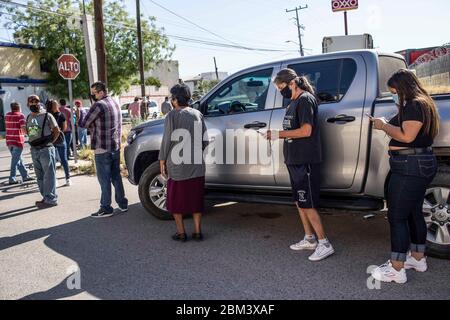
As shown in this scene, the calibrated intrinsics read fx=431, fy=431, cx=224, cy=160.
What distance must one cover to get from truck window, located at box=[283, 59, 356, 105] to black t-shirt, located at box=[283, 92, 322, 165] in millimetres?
584

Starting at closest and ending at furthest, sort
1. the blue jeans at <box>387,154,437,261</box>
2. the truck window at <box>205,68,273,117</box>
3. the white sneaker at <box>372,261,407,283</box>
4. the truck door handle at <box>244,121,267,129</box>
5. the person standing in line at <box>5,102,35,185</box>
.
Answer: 1. the blue jeans at <box>387,154,437,261</box>
2. the white sneaker at <box>372,261,407,283</box>
3. the truck door handle at <box>244,121,267,129</box>
4. the truck window at <box>205,68,273,117</box>
5. the person standing in line at <box>5,102,35,185</box>

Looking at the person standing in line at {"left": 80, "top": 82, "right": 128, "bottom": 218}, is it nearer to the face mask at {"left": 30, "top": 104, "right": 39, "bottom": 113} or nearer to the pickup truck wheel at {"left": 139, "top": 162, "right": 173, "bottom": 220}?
the pickup truck wheel at {"left": 139, "top": 162, "right": 173, "bottom": 220}

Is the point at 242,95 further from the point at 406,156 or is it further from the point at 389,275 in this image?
the point at 389,275

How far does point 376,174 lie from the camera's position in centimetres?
421

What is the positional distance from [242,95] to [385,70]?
5.36 feet

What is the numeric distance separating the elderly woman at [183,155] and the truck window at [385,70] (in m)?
1.93

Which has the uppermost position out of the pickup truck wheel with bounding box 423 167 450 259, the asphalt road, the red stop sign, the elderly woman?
the red stop sign

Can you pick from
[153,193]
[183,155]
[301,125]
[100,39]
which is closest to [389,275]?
[301,125]

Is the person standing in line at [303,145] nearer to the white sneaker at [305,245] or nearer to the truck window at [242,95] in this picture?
the white sneaker at [305,245]

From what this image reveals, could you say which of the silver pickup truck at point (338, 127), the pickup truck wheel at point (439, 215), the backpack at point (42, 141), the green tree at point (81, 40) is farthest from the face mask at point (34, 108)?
the green tree at point (81, 40)

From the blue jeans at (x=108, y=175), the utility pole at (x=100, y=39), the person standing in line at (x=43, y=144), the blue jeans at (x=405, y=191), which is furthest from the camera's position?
the utility pole at (x=100, y=39)

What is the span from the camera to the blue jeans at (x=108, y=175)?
6.03 meters

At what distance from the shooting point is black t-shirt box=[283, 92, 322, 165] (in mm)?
3939

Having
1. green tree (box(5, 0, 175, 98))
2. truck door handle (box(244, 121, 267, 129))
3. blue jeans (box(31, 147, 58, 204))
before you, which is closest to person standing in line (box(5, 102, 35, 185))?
blue jeans (box(31, 147, 58, 204))
